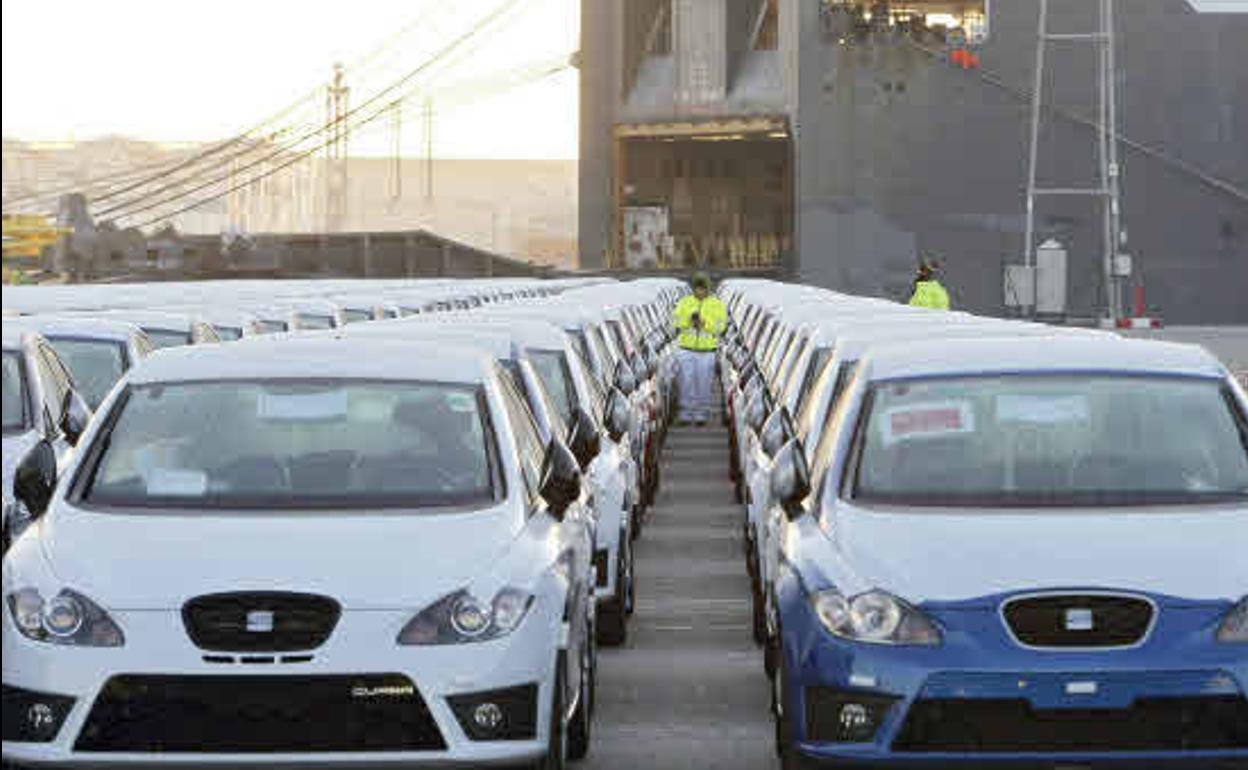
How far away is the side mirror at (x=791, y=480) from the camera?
29.8 feet

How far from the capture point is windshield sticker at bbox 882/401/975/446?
9328 mm

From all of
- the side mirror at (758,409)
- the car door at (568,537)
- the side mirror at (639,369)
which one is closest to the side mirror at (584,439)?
the car door at (568,537)

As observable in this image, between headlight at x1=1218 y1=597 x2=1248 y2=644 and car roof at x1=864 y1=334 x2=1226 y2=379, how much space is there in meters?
1.77

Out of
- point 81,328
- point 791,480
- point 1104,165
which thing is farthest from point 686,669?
point 1104,165

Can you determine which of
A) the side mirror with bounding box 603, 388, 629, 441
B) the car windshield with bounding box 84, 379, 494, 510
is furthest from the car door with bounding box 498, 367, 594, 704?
the side mirror with bounding box 603, 388, 629, 441

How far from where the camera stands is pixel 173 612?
765 centimetres

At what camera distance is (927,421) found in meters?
9.38

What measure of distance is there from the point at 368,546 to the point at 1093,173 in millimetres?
71210

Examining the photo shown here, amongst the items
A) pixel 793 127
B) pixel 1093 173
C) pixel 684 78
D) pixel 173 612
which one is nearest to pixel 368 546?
pixel 173 612

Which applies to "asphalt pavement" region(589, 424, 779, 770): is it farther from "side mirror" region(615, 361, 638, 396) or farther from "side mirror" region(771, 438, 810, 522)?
"side mirror" region(615, 361, 638, 396)

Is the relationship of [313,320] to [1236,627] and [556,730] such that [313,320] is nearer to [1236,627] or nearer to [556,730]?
[556,730]

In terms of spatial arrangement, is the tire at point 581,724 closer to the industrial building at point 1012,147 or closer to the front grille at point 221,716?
the front grille at point 221,716

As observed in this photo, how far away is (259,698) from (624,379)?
10.4 m

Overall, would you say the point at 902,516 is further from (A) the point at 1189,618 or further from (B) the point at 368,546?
(B) the point at 368,546
